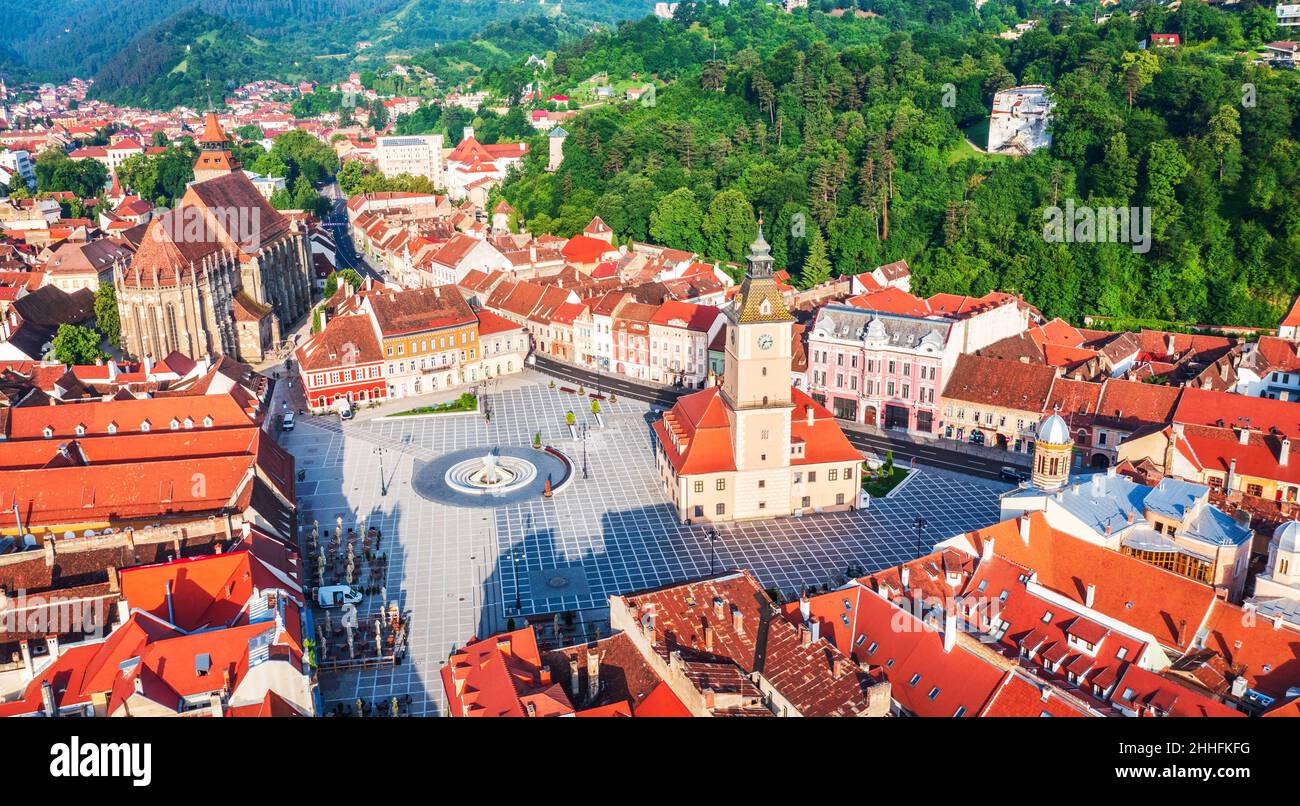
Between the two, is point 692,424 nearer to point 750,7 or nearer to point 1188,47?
point 1188,47

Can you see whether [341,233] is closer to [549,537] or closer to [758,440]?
[549,537]

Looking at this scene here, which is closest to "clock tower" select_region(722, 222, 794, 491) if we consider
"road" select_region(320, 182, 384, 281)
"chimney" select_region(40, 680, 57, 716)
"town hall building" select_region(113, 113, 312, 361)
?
"chimney" select_region(40, 680, 57, 716)

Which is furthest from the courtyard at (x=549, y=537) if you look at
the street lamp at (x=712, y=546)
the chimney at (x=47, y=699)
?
the chimney at (x=47, y=699)

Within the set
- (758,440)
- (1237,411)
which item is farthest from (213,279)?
(1237,411)

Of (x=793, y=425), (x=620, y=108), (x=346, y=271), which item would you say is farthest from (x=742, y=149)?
(x=793, y=425)

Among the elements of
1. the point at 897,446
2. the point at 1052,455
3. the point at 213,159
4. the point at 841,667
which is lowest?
the point at 897,446

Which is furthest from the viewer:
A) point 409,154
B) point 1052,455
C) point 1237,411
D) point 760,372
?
point 409,154

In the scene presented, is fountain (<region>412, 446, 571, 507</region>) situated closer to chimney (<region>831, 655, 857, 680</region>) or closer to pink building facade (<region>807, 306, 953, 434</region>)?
pink building facade (<region>807, 306, 953, 434</region>)

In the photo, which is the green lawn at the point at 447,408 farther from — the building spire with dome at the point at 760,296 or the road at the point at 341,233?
the road at the point at 341,233
